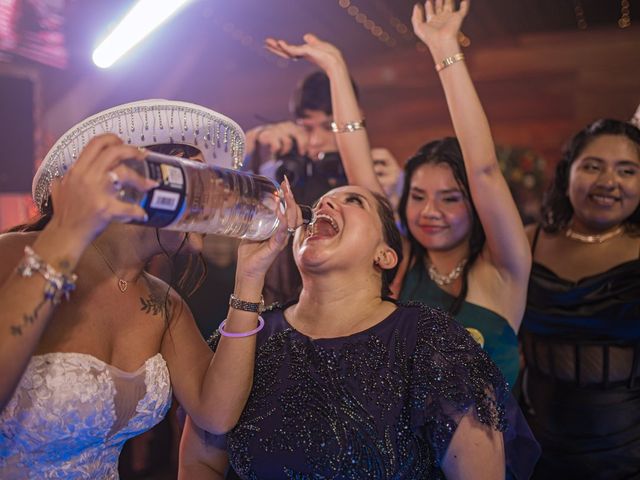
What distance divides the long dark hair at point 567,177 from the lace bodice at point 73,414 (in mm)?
1766

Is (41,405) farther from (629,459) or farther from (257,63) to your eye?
(257,63)

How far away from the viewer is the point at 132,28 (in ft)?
9.77

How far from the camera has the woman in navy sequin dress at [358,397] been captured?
1408 millimetres

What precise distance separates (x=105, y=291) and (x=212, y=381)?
0.33 meters

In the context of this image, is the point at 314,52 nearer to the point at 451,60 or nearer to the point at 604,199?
the point at 451,60

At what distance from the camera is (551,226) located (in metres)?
2.60

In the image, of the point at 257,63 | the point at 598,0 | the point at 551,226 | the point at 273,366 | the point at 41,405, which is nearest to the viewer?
the point at 41,405

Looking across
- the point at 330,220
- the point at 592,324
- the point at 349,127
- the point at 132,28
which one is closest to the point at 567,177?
the point at 592,324

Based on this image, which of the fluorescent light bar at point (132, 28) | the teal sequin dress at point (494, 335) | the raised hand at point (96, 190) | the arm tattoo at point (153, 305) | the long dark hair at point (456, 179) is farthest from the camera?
the fluorescent light bar at point (132, 28)

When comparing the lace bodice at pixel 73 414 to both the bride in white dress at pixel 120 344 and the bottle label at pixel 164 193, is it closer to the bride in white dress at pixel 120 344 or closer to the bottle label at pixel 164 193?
the bride in white dress at pixel 120 344

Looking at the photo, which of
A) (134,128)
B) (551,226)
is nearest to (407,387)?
(134,128)

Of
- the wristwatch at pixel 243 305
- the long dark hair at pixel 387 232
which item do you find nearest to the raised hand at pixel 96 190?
the wristwatch at pixel 243 305

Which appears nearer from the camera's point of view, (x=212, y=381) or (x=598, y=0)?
(x=212, y=381)

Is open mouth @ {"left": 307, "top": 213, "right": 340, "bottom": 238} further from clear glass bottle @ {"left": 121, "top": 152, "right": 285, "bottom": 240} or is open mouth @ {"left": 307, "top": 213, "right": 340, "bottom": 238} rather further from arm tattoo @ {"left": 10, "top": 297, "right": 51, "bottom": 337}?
arm tattoo @ {"left": 10, "top": 297, "right": 51, "bottom": 337}
